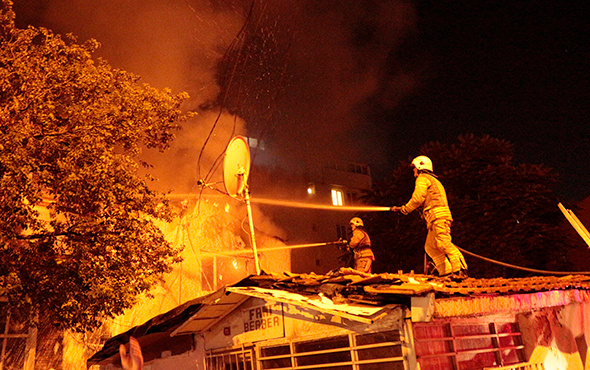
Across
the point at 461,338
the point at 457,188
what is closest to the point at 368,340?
the point at 461,338

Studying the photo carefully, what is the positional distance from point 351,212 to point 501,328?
2441 cm

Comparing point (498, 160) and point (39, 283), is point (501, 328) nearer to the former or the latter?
point (39, 283)

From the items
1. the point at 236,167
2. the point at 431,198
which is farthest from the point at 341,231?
the point at 431,198

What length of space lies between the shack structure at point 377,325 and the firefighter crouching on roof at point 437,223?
3.67ft

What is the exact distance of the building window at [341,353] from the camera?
267 inches

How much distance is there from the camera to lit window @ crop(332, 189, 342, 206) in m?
32.6

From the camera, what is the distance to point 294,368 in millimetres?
7977

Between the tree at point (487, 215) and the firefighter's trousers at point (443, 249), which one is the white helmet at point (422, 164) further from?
the tree at point (487, 215)

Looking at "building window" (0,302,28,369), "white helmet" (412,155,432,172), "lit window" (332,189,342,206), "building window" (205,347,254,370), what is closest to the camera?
"building window" (205,347,254,370)

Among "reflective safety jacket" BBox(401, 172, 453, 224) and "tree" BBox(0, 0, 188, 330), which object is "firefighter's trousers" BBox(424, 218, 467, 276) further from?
"tree" BBox(0, 0, 188, 330)

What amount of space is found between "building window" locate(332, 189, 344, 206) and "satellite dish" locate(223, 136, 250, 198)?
70.5ft

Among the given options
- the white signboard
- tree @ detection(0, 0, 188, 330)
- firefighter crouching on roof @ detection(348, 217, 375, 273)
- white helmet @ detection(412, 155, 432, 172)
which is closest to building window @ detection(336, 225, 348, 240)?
firefighter crouching on roof @ detection(348, 217, 375, 273)

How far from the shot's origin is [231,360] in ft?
29.2

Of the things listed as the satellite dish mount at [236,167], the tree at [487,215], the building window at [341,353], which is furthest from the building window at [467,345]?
the tree at [487,215]
